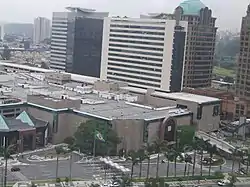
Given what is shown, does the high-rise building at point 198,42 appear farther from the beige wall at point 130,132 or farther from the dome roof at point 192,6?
the beige wall at point 130,132

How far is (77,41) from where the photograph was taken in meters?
59.9

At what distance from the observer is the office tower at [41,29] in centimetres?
13088

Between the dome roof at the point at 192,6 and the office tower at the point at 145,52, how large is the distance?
20.6ft

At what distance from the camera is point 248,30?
45.5 meters

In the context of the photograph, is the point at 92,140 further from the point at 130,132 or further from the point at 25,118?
the point at 25,118

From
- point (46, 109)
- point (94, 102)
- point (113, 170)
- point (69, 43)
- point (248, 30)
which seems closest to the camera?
point (113, 170)

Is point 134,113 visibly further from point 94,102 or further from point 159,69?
point 159,69

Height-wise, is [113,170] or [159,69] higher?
[159,69]

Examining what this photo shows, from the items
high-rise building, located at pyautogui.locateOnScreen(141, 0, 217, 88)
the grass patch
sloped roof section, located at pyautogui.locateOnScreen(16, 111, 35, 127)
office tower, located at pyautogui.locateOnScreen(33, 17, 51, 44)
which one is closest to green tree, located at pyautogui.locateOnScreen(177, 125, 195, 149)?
sloped roof section, located at pyautogui.locateOnScreen(16, 111, 35, 127)

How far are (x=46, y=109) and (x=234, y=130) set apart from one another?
13.6 metres

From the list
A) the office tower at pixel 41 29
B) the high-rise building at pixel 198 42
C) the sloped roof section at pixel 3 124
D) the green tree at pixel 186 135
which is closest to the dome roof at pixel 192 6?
the high-rise building at pixel 198 42

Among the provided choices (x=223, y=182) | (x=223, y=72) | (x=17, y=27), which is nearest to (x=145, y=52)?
(x=223, y=182)

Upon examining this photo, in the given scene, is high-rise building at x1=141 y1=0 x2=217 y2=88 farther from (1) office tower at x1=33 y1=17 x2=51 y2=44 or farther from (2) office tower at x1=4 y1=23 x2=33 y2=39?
(2) office tower at x1=4 y1=23 x2=33 y2=39

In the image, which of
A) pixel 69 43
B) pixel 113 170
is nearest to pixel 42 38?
pixel 69 43
